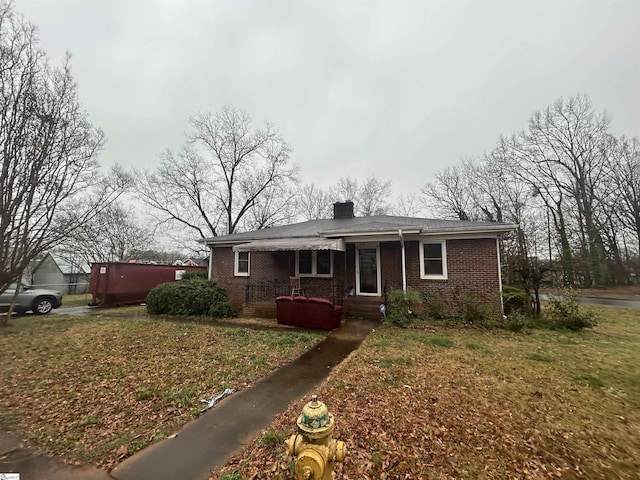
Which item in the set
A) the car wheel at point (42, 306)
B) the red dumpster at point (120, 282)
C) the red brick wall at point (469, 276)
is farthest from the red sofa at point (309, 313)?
the car wheel at point (42, 306)

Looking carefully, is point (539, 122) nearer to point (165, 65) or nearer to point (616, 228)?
point (616, 228)

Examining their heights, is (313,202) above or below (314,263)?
above

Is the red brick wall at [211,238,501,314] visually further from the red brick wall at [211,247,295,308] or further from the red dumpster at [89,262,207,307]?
the red dumpster at [89,262,207,307]

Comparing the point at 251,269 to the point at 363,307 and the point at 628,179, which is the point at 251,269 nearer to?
the point at 363,307

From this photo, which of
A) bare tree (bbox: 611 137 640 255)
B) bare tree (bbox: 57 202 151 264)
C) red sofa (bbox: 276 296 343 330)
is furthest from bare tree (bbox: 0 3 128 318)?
bare tree (bbox: 611 137 640 255)

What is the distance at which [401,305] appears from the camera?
28.1 feet

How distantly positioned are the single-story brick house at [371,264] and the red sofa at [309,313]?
160cm

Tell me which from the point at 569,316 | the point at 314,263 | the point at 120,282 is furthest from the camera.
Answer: the point at 120,282

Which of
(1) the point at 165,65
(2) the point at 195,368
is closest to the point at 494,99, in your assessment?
(1) the point at 165,65

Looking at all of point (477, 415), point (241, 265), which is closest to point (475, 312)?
point (477, 415)

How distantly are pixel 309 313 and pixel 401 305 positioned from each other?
307 centimetres

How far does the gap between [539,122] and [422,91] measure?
1904 cm

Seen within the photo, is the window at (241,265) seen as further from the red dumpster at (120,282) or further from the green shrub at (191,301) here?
the red dumpster at (120,282)

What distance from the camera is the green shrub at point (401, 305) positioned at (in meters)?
8.34
